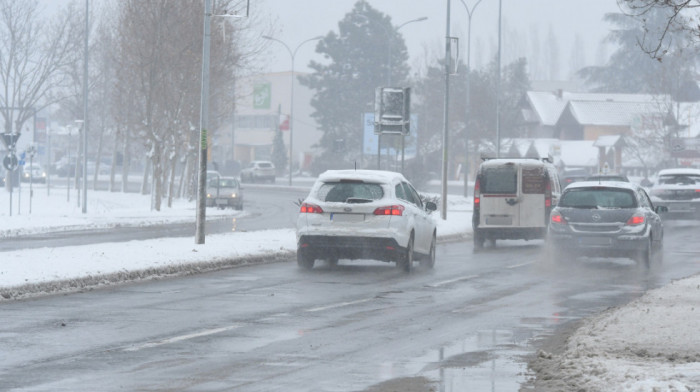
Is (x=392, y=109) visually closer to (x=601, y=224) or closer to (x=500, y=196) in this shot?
(x=500, y=196)

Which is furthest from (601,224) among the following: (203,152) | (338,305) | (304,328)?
(304,328)

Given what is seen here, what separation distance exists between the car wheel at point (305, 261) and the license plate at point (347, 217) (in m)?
1.06

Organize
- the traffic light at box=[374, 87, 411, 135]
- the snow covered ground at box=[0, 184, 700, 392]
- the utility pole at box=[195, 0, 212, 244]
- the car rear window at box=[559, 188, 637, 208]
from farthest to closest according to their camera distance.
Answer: the traffic light at box=[374, 87, 411, 135], the utility pole at box=[195, 0, 212, 244], the car rear window at box=[559, 188, 637, 208], the snow covered ground at box=[0, 184, 700, 392]

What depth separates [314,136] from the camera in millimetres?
153750

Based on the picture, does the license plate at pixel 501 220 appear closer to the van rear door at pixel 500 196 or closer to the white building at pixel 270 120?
the van rear door at pixel 500 196

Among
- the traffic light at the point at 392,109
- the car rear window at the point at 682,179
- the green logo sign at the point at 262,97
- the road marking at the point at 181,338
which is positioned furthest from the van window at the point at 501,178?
the green logo sign at the point at 262,97

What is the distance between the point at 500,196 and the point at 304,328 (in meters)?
15.6

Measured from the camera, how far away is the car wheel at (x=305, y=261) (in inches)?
830

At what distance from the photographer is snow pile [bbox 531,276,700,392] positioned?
9.21 m

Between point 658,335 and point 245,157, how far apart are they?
14688cm

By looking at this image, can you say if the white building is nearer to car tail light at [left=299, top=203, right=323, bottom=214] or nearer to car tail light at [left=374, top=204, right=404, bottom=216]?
car tail light at [left=299, top=203, right=323, bottom=214]

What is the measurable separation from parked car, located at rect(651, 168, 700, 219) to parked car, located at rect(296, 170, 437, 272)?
20483mm

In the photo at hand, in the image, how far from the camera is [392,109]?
112ft

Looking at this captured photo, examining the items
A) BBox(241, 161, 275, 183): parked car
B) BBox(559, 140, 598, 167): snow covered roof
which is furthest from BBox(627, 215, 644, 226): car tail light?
BBox(241, 161, 275, 183): parked car
